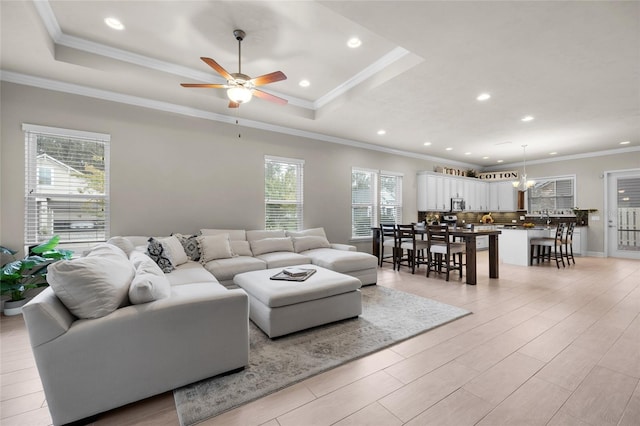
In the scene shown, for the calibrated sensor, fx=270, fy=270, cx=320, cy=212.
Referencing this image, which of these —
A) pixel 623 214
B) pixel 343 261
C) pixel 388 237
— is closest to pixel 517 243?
pixel 388 237

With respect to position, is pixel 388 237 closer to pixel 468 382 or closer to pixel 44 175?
pixel 468 382

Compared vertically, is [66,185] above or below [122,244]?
above

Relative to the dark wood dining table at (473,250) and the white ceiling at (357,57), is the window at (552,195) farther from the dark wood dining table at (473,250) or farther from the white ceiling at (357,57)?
the dark wood dining table at (473,250)

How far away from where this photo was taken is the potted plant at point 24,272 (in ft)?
10.0

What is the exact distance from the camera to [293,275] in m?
3.13

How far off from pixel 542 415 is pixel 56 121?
228 inches

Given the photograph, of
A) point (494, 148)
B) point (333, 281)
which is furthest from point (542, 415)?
point (494, 148)

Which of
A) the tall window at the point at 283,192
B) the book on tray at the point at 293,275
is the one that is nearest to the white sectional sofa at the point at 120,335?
the book on tray at the point at 293,275

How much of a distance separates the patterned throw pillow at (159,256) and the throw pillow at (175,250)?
0.09 metres

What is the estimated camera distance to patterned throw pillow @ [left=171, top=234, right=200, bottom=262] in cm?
403

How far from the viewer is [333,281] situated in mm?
3006

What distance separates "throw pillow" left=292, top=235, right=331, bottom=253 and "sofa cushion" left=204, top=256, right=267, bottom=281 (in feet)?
3.30

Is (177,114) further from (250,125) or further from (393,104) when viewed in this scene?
(393,104)

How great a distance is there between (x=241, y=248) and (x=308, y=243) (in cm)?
126
